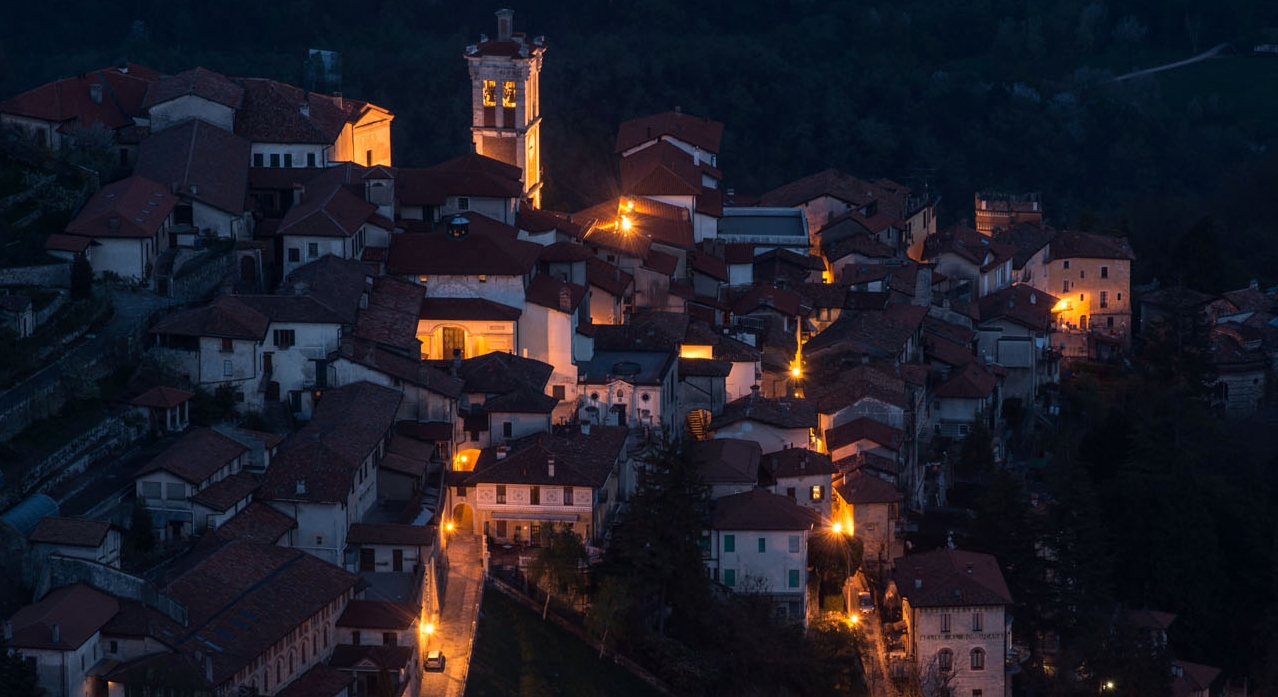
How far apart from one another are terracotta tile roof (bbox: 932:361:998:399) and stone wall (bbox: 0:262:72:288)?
25347 millimetres

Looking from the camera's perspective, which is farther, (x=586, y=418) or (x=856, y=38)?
(x=856, y=38)

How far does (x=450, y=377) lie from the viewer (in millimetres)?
58625

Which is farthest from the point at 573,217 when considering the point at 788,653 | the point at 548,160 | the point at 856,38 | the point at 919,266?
the point at 856,38

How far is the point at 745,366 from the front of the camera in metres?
64.1

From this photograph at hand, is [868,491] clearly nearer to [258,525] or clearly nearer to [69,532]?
[258,525]

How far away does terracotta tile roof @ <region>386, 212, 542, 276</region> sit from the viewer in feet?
204

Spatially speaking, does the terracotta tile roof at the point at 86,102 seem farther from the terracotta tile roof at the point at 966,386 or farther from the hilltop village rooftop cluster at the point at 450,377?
the terracotta tile roof at the point at 966,386

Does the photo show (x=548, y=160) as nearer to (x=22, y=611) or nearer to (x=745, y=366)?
(x=745, y=366)

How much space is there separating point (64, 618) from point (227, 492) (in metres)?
7.30

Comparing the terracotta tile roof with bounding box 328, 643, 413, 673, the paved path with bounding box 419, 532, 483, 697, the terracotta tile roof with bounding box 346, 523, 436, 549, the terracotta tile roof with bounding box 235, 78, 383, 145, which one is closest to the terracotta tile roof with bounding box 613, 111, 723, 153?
the terracotta tile roof with bounding box 235, 78, 383, 145

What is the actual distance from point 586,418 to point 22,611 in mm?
19879

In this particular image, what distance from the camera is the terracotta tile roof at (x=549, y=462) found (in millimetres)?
54594

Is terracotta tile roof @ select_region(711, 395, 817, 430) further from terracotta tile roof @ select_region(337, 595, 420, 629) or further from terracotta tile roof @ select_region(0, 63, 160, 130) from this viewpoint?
terracotta tile roof @ select_region(0, 63, 160, 130)

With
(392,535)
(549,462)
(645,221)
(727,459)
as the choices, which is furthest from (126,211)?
(645,221)
